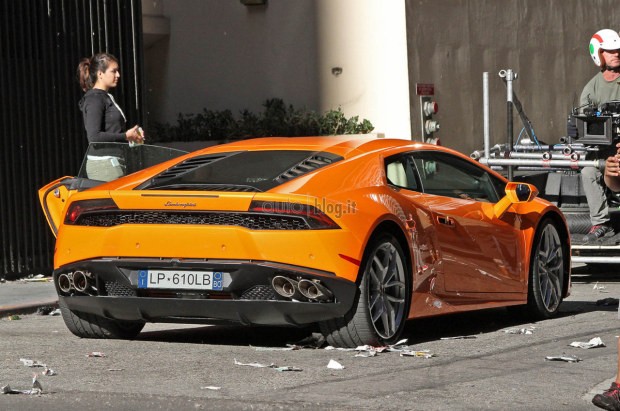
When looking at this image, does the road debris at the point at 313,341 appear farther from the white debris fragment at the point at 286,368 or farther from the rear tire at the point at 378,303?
the white debris fragment at the point at 286,368

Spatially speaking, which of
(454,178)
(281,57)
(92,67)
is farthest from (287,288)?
(281,57)

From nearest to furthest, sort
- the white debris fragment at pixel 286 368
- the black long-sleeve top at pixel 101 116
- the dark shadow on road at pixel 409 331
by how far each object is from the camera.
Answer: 1. the white debris fragment at pixel 286 368
2. the dark shadow on road at pixel 409 331
3. the black long-sleeve top at pixel 101 116

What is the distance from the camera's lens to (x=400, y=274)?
8828 mm

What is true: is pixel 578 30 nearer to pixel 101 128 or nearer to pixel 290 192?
pixel 101 128

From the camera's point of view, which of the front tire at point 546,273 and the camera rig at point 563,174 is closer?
the front tire at point 546,273

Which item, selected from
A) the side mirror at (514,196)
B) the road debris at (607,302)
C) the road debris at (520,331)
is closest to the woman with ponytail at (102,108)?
the side mirror at (514,196)

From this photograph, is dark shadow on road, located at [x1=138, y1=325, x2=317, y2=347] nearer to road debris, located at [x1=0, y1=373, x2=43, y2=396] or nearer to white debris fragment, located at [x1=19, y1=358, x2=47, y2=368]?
white debris fragment, located at [x1=19, y1=358, x2=47, y2=368]

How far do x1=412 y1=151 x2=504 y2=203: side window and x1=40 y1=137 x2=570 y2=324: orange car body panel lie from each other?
0.31ft

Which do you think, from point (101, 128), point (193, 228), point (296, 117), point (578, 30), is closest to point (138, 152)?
point (101, 128)

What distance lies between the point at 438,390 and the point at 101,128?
5612 mm

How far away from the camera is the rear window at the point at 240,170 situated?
8.66 metres

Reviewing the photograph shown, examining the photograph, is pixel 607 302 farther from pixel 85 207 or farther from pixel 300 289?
pixel 85 207

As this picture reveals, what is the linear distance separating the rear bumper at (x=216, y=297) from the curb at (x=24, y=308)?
279 centimetres

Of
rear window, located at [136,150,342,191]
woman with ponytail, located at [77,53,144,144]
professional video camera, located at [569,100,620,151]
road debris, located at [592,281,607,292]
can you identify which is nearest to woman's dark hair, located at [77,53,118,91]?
woman with ponytail, located at [77,53,144,144]
